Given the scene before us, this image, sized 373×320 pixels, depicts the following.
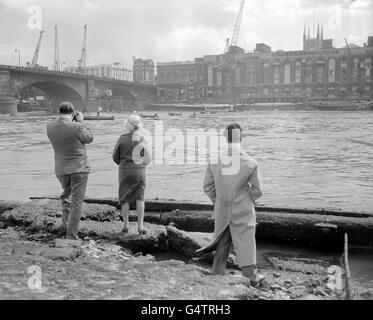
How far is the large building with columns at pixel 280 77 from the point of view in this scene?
127 metres

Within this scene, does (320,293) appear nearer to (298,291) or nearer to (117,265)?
(298,291)

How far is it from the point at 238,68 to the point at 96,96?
6022 centimetres

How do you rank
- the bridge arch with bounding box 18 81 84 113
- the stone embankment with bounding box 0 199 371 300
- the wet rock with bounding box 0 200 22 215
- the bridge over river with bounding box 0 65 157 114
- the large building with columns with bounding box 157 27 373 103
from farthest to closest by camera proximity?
the large building with columns with bounding box 157 27 373 103 < the bridge arch with bounding box 18 81 84 113 < the bridge over river with bounding box 0 65 157 114 < the wet rock with bounding box 0 200 22 215 < the stone embankment with bounding box 0 199 371 300

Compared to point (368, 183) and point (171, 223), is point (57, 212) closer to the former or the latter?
point (171, 223)

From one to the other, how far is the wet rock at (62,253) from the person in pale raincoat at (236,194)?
1553 millimetres

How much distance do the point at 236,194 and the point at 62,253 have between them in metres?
2.00

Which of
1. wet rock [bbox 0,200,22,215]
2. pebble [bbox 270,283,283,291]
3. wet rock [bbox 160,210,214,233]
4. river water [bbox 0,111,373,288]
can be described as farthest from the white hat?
wet rock [bbox 0,200,22,215]

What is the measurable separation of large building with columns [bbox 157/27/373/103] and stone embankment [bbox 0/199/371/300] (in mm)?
113942

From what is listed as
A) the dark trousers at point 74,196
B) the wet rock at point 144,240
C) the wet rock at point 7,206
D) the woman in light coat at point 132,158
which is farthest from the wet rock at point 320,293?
the wet rock at point 7,206

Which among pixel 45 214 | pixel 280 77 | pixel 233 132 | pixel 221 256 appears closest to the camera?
pixel 233 132

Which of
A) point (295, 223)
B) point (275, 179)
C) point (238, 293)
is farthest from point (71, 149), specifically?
point (275, 179)

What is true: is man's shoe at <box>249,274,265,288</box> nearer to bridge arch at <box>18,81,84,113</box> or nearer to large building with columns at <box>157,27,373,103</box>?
bridge arch at <box>18,81,84,113</box>

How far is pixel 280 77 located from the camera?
133625 mm

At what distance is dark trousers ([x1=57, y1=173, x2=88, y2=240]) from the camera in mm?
5575
